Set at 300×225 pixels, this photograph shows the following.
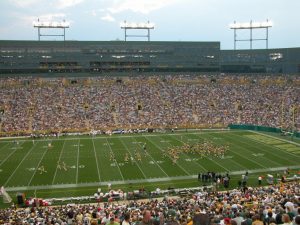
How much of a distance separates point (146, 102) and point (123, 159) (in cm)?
2350

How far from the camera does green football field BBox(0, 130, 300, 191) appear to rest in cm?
2523

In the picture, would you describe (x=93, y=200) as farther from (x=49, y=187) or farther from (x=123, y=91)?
(x=123, y=91)

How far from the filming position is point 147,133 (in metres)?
43.6

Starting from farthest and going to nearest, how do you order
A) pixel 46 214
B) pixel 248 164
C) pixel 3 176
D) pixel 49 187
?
pixel 248 164
pixel 3 176
pixel 49 187
pixel 46 214

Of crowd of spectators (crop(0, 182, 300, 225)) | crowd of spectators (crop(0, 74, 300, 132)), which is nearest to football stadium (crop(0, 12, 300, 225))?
crowd of spectators (crop(0, 182, 300, 225))

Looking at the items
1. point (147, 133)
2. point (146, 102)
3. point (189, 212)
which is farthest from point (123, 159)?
point (146, 102)

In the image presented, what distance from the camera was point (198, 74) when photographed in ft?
217

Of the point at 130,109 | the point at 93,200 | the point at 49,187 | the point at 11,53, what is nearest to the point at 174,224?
the point at 93,200


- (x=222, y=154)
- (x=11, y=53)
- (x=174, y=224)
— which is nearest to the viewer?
(x=174, y=224)

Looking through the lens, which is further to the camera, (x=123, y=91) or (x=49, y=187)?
(x=123, y=91)

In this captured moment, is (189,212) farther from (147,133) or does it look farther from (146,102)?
(146,102)

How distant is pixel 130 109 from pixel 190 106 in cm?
793

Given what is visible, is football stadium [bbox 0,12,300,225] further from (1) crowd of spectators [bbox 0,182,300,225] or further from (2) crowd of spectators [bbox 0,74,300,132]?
(2) crowd of spectators [bbox 0,74,300,132]

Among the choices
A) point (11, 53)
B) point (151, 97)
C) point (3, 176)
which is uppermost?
point (11, 53)
